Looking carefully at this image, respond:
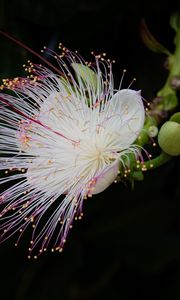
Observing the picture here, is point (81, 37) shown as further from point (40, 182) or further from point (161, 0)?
point (40, 182)

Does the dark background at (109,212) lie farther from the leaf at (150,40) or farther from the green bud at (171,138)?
the green bud at (171,138)

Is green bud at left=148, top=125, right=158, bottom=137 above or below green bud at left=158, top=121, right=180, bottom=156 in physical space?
above

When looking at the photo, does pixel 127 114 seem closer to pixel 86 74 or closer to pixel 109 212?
pixel 86 74

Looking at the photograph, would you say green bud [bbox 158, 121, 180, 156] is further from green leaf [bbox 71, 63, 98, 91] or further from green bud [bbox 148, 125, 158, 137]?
green leaf [bbox 71, 63, 98, 91]

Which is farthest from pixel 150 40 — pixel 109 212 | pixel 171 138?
pixel 109 212

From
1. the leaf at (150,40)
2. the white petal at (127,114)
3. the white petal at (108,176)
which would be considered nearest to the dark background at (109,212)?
the leaf at (150,40)

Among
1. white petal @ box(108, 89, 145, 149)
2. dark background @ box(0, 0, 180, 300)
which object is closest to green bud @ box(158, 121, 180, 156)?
white petal @ box(108, 89, 145, 149)

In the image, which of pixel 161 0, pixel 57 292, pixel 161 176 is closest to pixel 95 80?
pixel 161 0

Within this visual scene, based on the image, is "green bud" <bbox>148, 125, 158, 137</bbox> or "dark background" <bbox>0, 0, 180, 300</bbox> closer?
"green bud" <bbox>148, 125, 158, 137</bbox>
